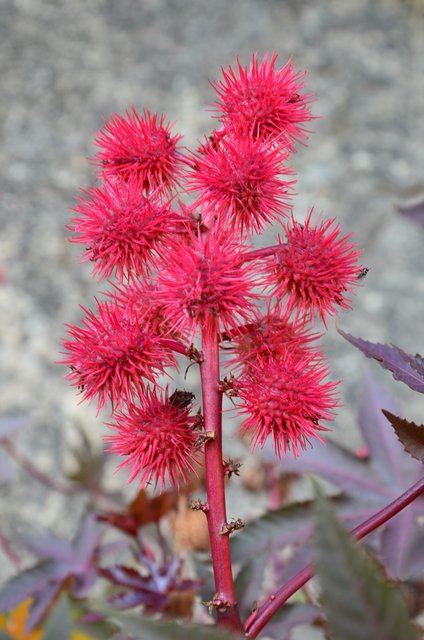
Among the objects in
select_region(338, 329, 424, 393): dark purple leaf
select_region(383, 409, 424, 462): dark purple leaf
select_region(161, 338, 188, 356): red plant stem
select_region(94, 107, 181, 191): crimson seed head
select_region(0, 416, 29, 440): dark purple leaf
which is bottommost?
select_region(383, 409, 424, 462): dark purple leaf

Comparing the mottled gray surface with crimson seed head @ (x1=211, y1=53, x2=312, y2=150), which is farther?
the mottled gray surface

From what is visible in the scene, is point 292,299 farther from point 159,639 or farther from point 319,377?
point 159,639

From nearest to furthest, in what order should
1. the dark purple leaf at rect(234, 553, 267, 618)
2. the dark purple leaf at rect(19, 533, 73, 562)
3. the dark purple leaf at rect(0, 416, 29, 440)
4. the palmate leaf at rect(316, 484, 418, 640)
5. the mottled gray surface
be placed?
the palmate leaf at rect(316, 484, 418, 640), the dark purple leaf at rect(234, 553, 267, 618), the dark purple leaf at rect(19, 533, 73, 562), the dark purple leaf at rect(0, 416, 29, 440), the mottled gray surface

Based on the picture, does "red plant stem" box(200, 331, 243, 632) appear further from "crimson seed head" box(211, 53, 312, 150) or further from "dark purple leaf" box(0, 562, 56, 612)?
"dark purple leaf" box(0, 562, 56, 612)

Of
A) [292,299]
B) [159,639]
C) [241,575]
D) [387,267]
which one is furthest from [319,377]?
[387,267]

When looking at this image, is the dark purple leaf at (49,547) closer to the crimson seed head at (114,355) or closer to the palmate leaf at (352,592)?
the crimson seed head at (114,355)

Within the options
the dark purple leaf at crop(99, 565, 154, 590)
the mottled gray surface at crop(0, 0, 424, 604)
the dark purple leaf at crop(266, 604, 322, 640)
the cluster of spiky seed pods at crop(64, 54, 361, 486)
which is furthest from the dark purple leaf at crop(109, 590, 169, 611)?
the mottled gray surface at crop(0, 0, 424, 604)

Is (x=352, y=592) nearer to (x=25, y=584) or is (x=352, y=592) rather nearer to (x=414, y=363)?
(x=414, y=363)
